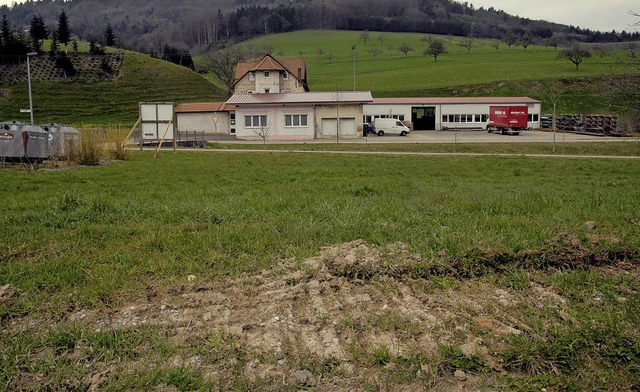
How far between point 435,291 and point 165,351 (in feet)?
7.88

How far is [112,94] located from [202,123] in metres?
26.5

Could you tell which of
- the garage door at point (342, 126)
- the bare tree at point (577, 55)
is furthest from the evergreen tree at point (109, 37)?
the bare tree at point (577, 55)

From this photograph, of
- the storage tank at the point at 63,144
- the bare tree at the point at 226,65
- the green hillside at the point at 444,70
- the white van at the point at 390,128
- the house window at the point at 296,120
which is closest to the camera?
the storage tank at the point at 63,144

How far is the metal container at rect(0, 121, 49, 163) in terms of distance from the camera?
Answer: 18.8 m

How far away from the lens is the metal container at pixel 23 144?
1880cm

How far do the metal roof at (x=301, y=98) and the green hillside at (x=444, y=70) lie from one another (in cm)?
2380

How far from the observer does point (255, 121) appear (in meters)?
50.1

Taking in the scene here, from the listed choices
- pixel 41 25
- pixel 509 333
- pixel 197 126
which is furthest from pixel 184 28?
pixel 509 333

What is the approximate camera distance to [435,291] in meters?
4.60

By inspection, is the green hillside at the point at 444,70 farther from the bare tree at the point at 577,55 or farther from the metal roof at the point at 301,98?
the metal roof at the point at 301,98

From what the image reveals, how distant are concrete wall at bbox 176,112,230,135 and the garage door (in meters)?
14.1

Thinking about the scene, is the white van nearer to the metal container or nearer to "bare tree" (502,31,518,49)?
the metal container

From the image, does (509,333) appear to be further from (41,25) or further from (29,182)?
(41,25)

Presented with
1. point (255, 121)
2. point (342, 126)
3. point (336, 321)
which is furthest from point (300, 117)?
point (336, 321)
